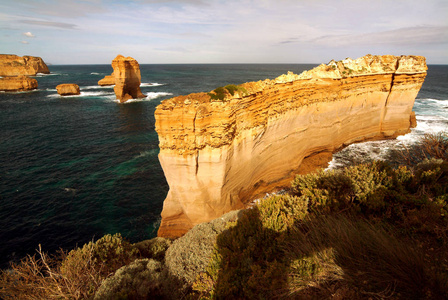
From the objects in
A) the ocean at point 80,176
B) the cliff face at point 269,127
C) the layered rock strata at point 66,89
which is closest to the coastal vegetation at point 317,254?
the cliff face at point 269,127

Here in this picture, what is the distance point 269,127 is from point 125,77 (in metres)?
52.9

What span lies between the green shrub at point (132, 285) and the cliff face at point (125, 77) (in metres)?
59.2

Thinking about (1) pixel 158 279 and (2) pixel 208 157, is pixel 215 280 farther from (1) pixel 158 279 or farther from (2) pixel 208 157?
(2) pixel 208 157

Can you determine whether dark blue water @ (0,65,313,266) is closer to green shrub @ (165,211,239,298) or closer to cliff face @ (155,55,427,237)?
cliff face @ (155,55,427,237)

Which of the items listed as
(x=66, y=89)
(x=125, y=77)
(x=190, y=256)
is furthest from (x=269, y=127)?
(x=66, y=89)

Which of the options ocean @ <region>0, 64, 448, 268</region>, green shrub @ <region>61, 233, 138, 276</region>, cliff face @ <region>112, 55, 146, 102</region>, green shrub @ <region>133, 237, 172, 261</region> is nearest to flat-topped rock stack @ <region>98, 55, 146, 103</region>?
cliff face @ <region>112, 55, 146, 102</region>

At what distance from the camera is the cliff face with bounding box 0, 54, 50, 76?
97.2 m

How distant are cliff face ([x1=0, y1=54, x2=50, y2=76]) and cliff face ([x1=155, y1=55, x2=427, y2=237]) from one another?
133099 mm

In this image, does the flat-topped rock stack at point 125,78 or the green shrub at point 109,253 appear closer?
the green shrub at point 109,253

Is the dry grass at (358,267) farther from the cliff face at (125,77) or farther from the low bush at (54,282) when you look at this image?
the cliff face at (125,77)

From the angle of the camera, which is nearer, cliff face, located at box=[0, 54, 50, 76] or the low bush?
the low bush

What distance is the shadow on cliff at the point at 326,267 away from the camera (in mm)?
4113

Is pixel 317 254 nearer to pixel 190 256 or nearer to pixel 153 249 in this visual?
pixel 190 256

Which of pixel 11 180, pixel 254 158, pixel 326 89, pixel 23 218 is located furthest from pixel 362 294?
pixel 11 180
